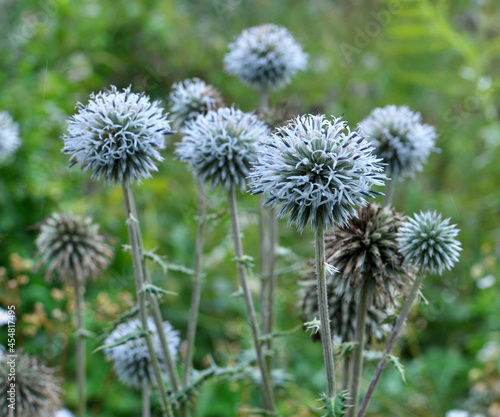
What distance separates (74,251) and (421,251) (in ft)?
4.83

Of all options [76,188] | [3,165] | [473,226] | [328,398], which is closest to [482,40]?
[473,226]

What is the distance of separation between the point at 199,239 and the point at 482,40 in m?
4.20

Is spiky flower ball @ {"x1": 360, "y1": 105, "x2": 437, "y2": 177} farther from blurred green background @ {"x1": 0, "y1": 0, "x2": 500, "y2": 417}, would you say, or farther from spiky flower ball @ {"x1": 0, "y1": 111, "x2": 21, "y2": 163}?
spiky flower ball @ {"x1": 0, "y1": 111, "x2": 21, "y2": 163}

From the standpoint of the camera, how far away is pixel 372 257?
1.81 metres

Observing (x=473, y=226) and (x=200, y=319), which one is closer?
(x=200, y=319)

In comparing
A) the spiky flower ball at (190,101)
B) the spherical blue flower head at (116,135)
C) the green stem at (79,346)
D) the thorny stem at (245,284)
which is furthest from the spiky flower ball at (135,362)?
the spiky flower ball at (190,101)

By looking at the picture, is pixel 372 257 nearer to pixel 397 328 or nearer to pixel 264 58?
pixel 397 328

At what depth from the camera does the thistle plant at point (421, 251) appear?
5.51 feet

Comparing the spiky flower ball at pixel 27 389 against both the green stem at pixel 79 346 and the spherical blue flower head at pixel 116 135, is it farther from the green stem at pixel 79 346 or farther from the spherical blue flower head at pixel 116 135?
the spherical blue flower head at pixel 116 135

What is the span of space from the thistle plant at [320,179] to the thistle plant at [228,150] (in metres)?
0.51

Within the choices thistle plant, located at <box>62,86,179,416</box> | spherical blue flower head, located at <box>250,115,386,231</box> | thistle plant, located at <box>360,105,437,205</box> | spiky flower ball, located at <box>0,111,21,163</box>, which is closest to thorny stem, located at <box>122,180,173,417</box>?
thistle plant, located at <box>62,86,179,416</box>

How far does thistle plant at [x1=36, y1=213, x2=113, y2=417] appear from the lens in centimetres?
236

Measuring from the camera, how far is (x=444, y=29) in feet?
14.8

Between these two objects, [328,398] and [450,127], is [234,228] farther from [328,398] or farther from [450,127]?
[450,127]
